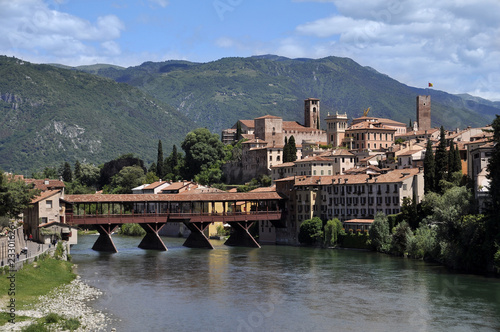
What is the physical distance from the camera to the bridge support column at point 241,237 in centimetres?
9912

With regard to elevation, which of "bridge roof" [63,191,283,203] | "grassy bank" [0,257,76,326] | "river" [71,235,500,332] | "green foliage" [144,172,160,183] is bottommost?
"river" [71,235,500,332]

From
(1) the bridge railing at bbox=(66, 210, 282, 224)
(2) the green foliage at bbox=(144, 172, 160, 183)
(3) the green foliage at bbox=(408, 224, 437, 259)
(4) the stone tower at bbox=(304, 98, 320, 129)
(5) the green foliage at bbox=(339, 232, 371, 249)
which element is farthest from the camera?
(4) the stone tower at bbox=(304, 98, 320, 129)


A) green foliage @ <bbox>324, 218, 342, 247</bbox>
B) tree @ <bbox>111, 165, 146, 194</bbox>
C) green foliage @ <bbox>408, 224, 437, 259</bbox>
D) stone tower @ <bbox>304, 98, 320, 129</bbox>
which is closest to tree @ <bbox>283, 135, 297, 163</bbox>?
tree @ <bbox>111, 165, 146, 194</bbox>

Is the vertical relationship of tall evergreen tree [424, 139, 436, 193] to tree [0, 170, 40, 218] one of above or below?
above

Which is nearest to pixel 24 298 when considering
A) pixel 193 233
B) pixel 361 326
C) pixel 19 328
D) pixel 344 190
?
pixel 19 328

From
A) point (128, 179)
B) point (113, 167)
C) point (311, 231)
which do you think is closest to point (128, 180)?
point (128, 179)

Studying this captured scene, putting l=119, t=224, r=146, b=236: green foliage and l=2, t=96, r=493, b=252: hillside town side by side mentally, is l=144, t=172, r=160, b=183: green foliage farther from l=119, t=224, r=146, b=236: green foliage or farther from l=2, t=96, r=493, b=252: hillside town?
l=119, t=224, r=146, b=236: green foliage

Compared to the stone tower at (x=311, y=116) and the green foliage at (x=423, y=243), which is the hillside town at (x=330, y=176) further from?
the stone tower at (x=311, y=116)

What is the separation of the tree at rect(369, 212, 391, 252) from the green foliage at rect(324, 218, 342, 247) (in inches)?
318

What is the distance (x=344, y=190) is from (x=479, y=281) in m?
40.9

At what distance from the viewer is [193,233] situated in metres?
98.1

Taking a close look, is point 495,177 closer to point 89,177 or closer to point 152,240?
point 152,240

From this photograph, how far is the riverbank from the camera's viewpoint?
40.9 metres

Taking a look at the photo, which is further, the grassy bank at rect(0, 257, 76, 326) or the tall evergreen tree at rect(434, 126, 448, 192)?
the tall evergreen tree at rect(434, 126, 448, 192)
